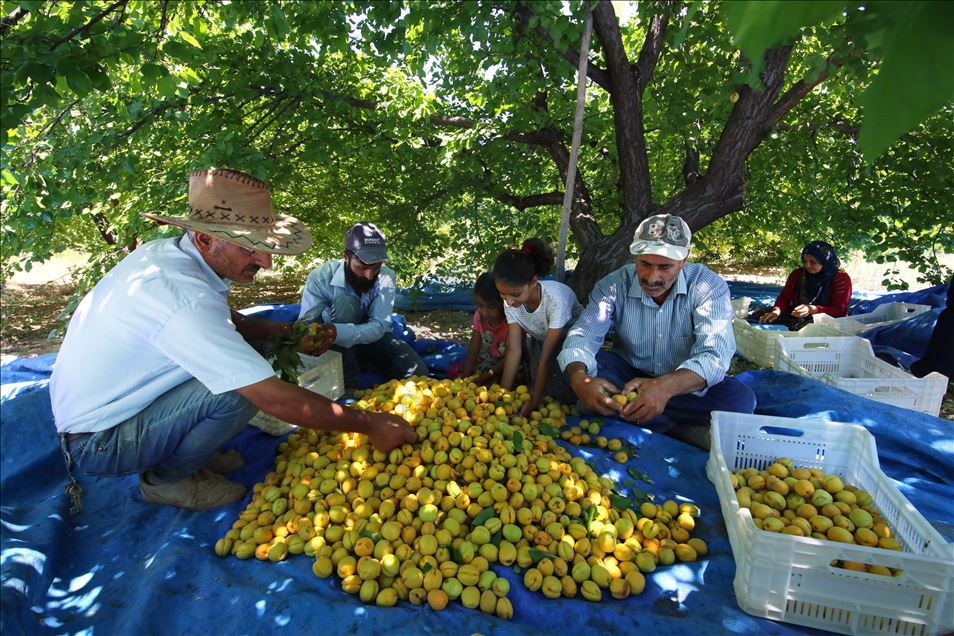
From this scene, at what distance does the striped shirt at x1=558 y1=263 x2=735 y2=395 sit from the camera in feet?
9.89

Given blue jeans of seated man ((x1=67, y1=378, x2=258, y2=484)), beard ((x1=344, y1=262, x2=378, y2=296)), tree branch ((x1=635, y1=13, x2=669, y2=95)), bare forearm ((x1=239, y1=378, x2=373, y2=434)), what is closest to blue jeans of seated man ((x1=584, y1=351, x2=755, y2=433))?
bare forearm ((x1=239, y1=378, x2=373, y2=434))

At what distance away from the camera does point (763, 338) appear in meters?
4.68

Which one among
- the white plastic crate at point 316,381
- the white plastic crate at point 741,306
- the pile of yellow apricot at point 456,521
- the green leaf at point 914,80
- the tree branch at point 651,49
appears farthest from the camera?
the white plastic crate at point 741,306

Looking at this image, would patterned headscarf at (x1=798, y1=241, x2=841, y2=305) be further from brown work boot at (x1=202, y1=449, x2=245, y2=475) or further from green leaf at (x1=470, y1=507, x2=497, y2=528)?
brown work boot at (x1=202, y1=449, x2=245, y2=475)

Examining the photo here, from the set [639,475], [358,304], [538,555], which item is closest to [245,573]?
[538,555]

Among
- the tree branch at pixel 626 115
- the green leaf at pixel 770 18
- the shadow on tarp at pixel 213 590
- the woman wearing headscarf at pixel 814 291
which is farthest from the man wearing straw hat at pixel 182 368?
the woman wearing headscarf at pixel 814 291

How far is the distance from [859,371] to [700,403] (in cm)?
188

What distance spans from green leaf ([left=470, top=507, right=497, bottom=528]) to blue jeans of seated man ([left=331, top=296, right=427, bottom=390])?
2173 millimetres

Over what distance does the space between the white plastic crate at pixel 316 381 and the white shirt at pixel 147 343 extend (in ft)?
2.60

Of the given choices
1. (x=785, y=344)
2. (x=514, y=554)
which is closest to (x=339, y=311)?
(x=514, y=554)

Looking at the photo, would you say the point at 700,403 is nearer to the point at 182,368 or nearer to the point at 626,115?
the point at 626,115

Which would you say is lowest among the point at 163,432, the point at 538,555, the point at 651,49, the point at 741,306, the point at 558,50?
the point at 538,555

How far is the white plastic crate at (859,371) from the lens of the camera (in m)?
3.51

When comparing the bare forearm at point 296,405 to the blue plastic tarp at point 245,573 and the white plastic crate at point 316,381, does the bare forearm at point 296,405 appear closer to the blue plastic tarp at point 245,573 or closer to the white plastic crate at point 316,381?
the blue plastic tarp at point 245,573
